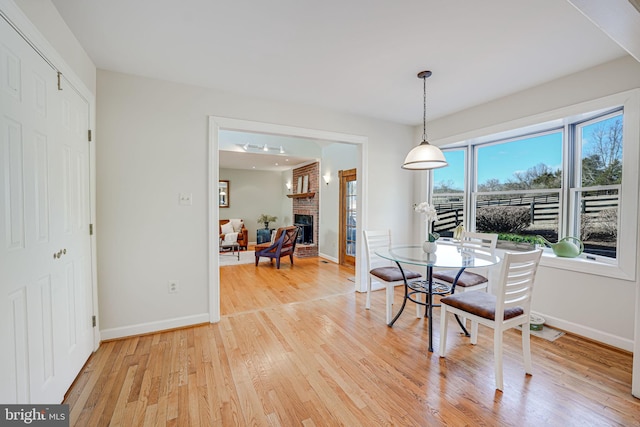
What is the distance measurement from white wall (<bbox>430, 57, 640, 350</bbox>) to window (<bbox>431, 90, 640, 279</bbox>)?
99 mm

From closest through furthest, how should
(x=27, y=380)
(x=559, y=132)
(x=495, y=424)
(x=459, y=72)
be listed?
1. (x=27, y=380)
2. (x=495, y=424)
3. (x=459, y=72)
4. (x=559, y=132)

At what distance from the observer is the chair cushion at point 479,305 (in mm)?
1966

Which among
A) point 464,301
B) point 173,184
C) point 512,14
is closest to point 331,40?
point 512,14

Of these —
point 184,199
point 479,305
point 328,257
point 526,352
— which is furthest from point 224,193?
point 526,352

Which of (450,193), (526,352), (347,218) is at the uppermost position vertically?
(450,193)

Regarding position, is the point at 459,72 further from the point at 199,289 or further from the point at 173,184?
the point at 199,289

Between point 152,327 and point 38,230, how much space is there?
5.21 ft

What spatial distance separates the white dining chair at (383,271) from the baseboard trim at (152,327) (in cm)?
193

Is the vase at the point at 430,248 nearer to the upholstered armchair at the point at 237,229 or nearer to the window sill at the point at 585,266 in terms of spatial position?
the window sill at the point at 585,266

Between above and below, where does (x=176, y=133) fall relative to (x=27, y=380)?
above

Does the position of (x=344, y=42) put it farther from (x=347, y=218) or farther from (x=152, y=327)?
(x=347, y=218)

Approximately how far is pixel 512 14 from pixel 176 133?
2968 millimetres

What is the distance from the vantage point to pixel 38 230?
1496mm

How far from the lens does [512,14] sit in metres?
1.77
